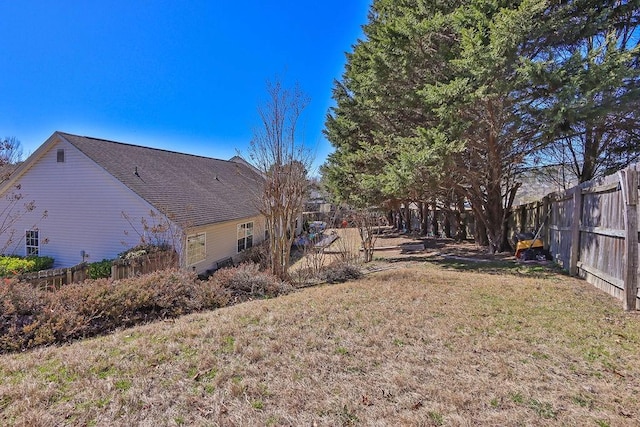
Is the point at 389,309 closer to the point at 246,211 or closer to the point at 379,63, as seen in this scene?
the point at 379,63

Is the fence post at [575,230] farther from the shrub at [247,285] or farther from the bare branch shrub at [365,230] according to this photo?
the shrub at [247,285]

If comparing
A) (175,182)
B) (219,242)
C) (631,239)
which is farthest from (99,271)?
(631,239)

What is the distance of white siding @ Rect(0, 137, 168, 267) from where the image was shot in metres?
13.2

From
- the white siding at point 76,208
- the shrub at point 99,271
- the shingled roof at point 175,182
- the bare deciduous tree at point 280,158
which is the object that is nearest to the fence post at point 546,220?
the bare deciduous tree at point 280,158

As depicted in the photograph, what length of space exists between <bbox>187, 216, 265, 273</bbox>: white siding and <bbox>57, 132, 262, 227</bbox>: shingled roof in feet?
1.40

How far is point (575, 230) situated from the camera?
7309mm

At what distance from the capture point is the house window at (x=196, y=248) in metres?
13.0

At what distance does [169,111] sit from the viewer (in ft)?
57.8

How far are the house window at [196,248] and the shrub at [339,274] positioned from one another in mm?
6342

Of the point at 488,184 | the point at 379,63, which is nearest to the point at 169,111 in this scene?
the point at 379,63

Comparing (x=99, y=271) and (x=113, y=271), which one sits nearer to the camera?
(x=113, y=271)

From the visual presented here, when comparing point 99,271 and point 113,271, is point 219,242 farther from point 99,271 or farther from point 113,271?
point 113,271

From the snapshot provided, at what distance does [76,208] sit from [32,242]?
298 centimetres

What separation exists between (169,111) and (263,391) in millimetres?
17798
